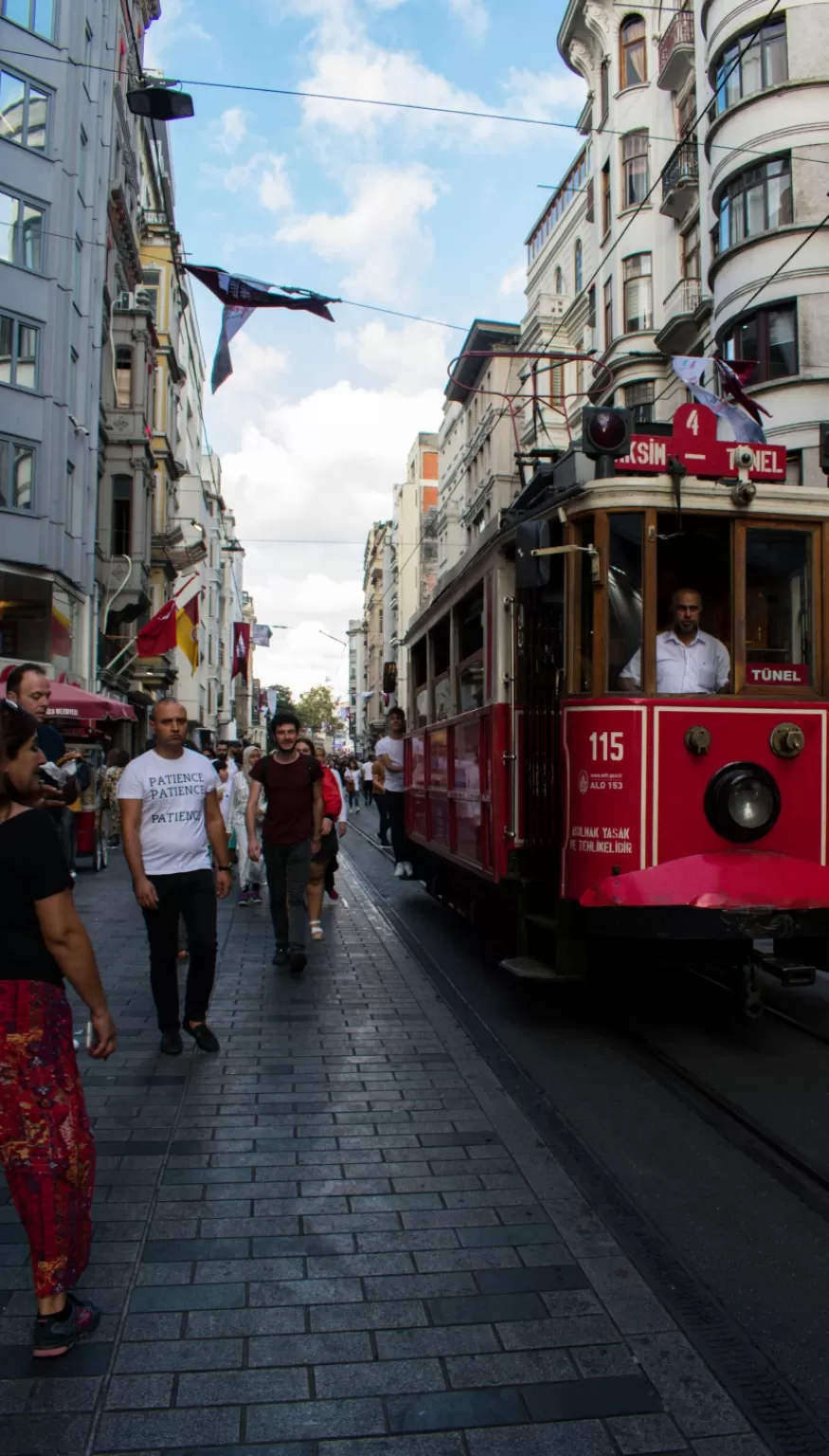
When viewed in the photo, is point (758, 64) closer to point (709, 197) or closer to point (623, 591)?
point (709, 197)

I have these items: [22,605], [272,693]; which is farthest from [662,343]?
[272,693]

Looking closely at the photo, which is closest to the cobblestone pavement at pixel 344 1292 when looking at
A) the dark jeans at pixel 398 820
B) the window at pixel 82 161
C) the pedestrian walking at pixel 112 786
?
the dark jeans at pixel 398 820

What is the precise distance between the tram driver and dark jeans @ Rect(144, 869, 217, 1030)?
2.56 metres

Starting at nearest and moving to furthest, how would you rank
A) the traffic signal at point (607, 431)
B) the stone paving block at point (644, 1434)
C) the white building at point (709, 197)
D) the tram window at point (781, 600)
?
1. the stone paving block at point (644, 1434)
2. the traffic signal at point (607, 431)
3. the tram window at point (781, 600)
4. the white building at point (709, 197)

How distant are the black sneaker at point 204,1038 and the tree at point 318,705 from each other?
124 metres

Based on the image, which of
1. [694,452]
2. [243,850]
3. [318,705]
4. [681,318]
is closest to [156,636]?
[243,850]

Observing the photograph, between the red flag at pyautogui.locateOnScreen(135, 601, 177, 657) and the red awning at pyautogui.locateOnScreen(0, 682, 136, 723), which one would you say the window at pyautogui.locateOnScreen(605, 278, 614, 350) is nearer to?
the red flag at pyautogui.locateOnScreen(135, 601, 177, 657)

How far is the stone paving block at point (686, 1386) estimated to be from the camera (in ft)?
9.70

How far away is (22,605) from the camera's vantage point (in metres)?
26.0

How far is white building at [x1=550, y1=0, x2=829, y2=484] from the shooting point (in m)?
23.7

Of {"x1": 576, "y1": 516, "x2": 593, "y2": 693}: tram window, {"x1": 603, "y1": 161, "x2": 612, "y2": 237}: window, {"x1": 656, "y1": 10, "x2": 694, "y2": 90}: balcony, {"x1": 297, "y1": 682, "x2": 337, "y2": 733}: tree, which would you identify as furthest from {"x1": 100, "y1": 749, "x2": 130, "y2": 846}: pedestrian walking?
{"x1": 297, "y1": 682, "x2": 337, "y2": 733}: tree

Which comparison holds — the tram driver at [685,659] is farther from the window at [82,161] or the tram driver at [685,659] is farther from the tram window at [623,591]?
the window at [82,161]

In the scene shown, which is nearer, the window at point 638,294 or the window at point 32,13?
the window at point 32,13

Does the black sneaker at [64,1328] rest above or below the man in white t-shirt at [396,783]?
below
